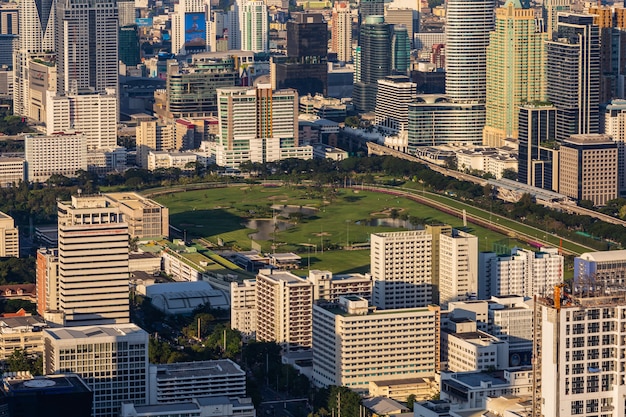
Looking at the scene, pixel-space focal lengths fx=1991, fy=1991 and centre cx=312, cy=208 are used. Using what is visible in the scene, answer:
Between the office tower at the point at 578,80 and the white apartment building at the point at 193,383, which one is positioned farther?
the office tower at the point at 578,80

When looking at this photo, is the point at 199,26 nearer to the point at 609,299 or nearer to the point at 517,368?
the point at 517,368

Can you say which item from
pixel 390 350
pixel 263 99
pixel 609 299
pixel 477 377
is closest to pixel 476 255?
pixel 390 350

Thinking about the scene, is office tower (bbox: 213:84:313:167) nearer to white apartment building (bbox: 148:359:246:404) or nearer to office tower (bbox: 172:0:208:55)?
office tower (bbox: 172:0:208:55)

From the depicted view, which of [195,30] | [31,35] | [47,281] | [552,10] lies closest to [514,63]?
[552,10]

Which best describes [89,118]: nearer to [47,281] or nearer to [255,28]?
[255,28]

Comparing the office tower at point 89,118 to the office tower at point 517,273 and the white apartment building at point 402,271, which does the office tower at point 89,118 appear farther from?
the white apartment building at point 402,271

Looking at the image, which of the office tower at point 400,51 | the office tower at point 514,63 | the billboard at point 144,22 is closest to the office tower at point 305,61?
the office tower at point 400,51
